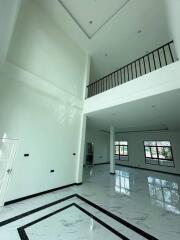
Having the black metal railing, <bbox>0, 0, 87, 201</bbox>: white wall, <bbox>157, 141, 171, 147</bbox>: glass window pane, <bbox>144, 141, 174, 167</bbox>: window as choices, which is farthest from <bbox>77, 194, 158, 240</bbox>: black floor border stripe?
<bbox>157, 141, 171, 147</bbox>: glass window pane

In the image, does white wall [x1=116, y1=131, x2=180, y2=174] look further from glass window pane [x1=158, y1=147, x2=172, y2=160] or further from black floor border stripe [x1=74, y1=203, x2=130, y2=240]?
black floor border stripe [x1=74, y1=203, x2=130, y2=240]

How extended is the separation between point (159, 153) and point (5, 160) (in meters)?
9.85

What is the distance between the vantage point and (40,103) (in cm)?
405

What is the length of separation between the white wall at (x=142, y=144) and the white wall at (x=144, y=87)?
22.0ft

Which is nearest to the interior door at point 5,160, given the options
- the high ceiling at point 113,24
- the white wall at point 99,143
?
the high ceiling at point 113,24

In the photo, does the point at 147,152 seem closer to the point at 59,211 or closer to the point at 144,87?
the point at 144,87

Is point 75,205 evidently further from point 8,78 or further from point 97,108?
point 8,78

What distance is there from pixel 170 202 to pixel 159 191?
0.90 m

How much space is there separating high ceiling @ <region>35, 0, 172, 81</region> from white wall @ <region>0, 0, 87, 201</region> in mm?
633

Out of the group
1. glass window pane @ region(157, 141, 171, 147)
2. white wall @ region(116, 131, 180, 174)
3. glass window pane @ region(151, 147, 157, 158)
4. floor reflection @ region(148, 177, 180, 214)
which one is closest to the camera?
floor reflection @ region(148, 177, 180, 214)

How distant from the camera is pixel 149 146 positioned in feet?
31.1

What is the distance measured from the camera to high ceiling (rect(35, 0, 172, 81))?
4375 mm

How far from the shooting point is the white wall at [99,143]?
1024 cm

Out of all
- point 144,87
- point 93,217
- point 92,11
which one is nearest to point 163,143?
point 144,87
